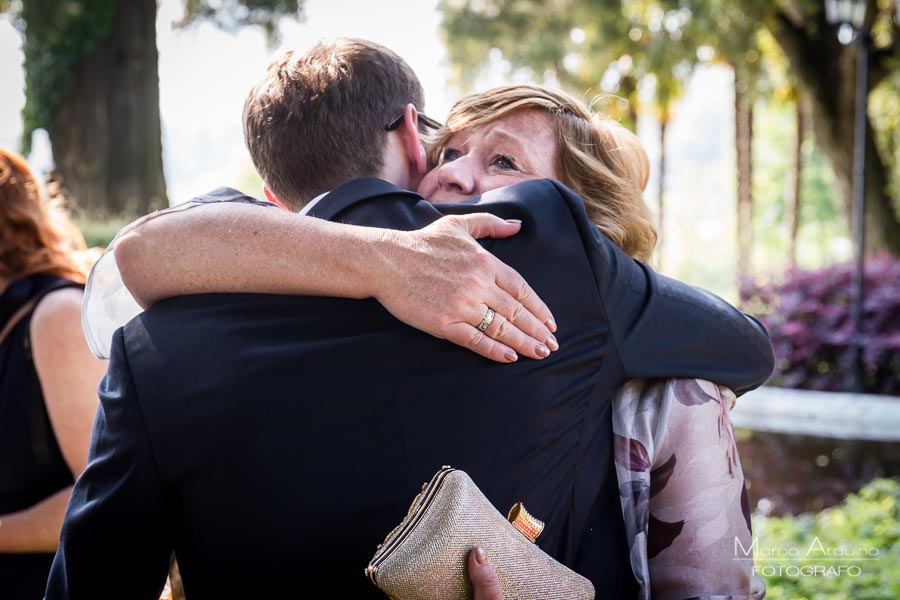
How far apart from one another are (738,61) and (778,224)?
3165 cm

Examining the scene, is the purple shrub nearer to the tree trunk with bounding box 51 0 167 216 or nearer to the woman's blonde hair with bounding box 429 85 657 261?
the tree trunk with bounding box 51 0 167 216

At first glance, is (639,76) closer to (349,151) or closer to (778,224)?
(349,151)

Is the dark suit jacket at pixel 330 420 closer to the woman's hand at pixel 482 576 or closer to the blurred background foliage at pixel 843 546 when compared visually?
the woman's hand at pixel 482 576

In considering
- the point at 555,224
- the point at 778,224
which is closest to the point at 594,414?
the point at 555,224

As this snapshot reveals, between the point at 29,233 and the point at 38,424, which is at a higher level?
the point at 29,233

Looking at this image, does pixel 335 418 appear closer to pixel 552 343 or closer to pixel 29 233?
pixel 552 343

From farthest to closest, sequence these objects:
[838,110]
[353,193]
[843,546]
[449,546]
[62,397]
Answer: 1. [838,110]
2. [843,546]
3. [62,397]
4. [353,193]
5. [449,546]

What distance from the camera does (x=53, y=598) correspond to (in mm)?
1710

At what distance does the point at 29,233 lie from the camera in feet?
9.68

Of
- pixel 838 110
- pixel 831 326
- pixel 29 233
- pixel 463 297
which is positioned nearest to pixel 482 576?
pixel 463 297

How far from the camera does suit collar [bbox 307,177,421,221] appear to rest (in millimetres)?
1724

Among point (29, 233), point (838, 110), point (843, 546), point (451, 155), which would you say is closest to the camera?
point (451, 155)

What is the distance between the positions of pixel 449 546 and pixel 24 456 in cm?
183

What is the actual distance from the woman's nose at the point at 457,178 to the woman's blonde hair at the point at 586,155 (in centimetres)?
9
